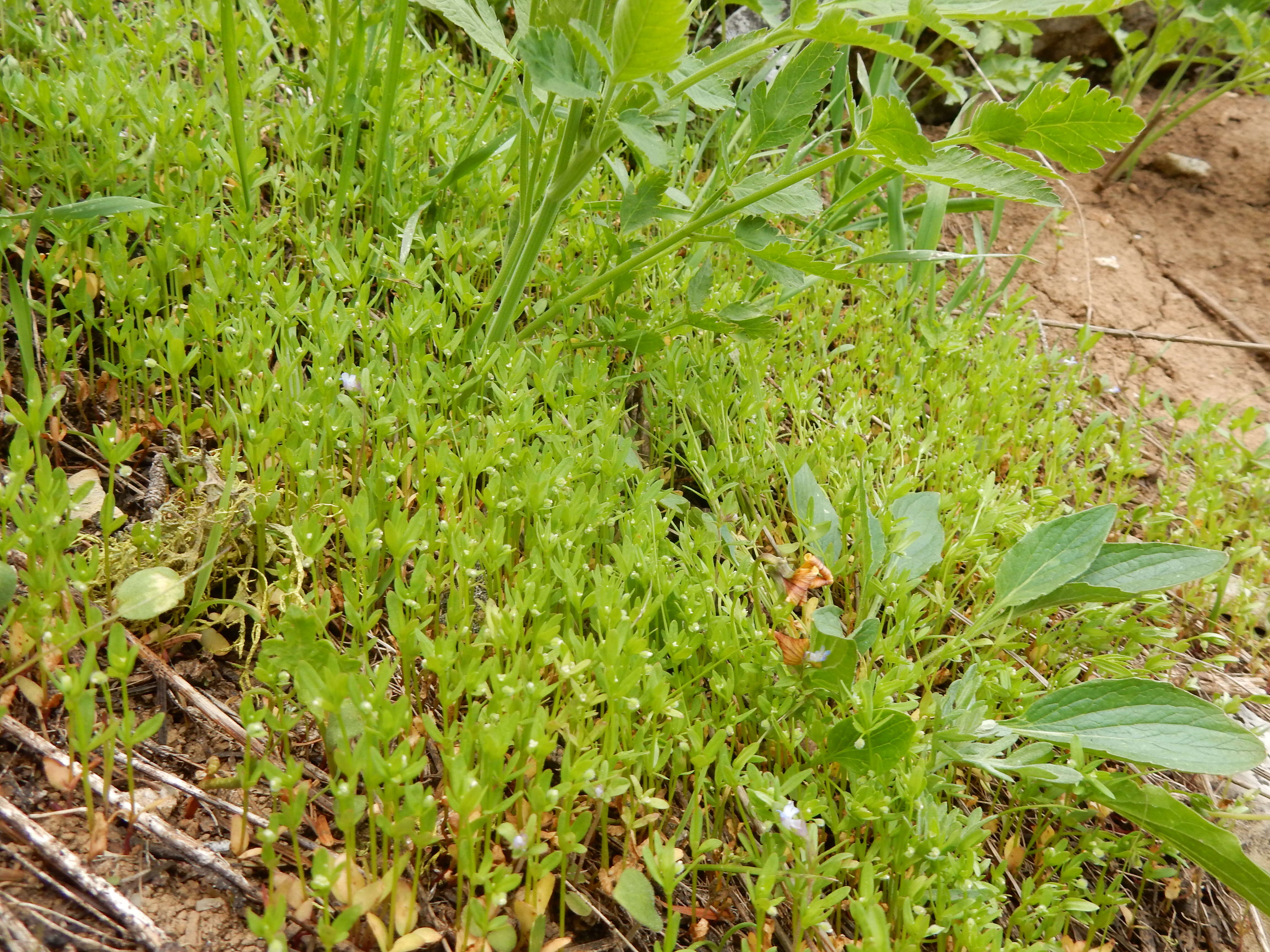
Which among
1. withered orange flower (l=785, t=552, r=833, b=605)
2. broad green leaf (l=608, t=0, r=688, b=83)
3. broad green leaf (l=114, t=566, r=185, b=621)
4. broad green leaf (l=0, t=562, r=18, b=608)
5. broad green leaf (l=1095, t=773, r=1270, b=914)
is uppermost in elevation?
broad green leaf (l=608, t=0, r=688, b=83)

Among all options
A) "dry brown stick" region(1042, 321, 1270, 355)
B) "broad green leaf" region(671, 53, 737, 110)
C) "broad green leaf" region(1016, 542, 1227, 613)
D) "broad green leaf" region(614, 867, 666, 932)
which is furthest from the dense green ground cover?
"dry brown stick" region(1042, 321, 1270, 355)

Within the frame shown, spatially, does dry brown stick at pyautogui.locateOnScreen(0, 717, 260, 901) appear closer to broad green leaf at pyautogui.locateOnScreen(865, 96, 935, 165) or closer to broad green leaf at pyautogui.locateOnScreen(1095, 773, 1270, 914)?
broad green leaf at pyautogui.locateOnScreen(1095, 773, 1270, 914)

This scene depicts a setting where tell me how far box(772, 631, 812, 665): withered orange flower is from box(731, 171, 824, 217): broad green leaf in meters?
0.95

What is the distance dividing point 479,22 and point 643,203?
0.55 metres

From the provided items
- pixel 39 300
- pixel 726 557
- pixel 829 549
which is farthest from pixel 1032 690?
pixel 39 300

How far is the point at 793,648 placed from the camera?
5.82ft

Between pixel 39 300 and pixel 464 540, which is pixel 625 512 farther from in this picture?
pixel 39 300

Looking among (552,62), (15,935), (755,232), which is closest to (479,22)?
(552,62)

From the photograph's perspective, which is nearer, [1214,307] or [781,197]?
[781,197]

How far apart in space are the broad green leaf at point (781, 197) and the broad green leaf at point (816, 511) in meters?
0.60

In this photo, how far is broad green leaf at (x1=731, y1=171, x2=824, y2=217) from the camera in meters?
2.10

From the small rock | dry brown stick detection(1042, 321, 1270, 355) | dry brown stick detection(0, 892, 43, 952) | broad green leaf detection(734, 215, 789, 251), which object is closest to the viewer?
dry brown stick detection(0, 892, 43, 952)

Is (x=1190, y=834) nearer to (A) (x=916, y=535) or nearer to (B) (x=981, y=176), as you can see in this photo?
(A) (x=916, y=535)

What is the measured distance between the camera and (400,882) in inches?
54.7
